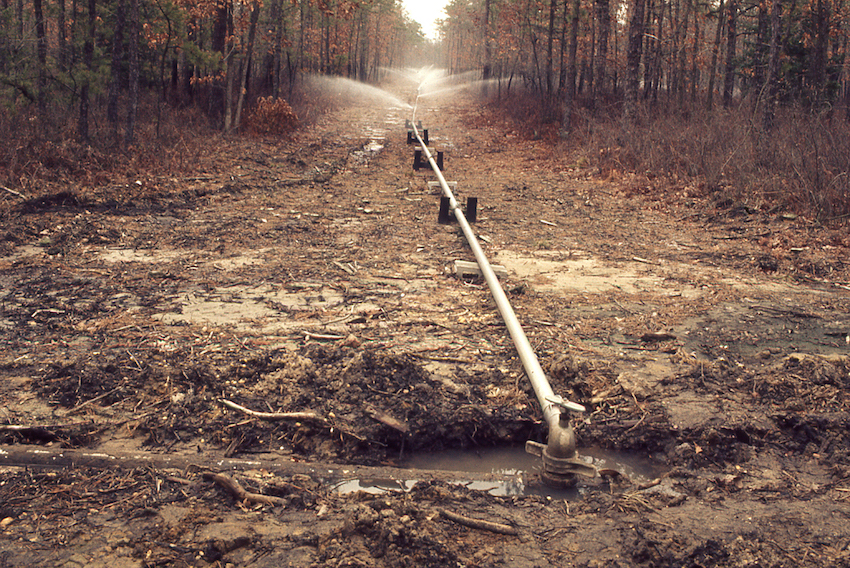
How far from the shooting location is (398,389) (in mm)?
3648

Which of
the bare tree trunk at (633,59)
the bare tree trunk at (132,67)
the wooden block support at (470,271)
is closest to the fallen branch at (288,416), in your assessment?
the wooden block support at (470,271)

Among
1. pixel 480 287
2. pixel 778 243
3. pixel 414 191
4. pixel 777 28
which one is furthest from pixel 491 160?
pixel 480 287

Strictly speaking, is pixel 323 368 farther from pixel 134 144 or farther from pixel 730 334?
pixel 134 144

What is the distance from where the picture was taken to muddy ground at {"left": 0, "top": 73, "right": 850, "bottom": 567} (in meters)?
2.37

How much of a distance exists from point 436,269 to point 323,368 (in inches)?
98.5

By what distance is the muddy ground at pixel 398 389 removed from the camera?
237 cm

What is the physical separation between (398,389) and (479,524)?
→ 1.26 meters

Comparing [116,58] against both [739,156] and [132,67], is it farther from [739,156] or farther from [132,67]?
[739,156]

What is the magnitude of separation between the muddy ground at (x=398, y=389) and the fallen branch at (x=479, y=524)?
0.10 ft

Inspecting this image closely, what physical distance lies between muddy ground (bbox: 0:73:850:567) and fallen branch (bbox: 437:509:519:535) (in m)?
0.03

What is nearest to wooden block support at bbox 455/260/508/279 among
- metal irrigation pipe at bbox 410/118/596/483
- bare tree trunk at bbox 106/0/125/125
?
metal irrigation pipe at bbox 410/118/596/483

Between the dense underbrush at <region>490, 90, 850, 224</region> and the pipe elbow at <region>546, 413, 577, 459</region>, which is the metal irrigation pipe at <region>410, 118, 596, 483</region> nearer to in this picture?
the pipe elbow at <region>546, 413, 577, 459</region>

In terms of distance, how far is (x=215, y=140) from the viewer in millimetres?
14352

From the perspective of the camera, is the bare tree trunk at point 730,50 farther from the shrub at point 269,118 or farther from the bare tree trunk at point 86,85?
the bare tree trunk at point 86,85
